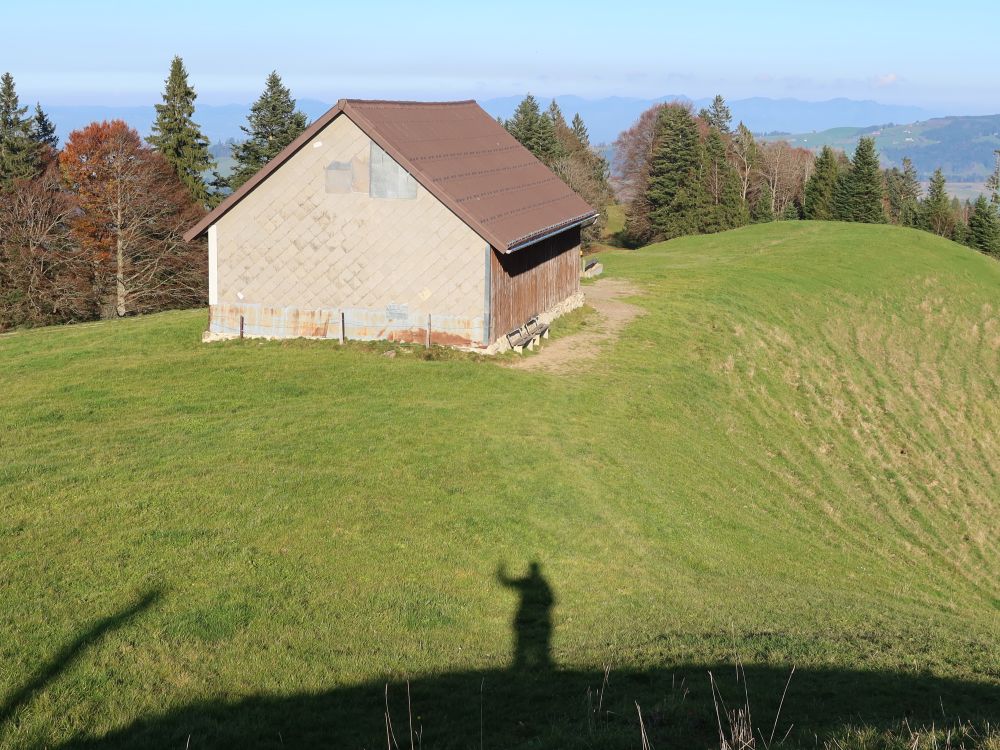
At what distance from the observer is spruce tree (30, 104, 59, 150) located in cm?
6888

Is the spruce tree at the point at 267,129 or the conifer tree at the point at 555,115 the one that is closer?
the spruce tree at the point at 267,129

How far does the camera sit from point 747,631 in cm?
1341

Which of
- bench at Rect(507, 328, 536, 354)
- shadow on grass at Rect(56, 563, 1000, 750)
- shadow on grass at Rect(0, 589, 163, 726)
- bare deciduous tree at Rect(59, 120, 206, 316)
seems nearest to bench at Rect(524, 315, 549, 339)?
bench at Rect(507, 328, 536, 354)

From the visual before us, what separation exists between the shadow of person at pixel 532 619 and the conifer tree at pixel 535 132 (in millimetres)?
72206

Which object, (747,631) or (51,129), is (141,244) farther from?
(747,631)

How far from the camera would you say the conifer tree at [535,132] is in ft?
284

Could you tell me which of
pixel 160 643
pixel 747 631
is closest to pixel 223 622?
pixel 160 643

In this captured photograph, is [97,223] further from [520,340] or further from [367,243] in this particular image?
[520,340]

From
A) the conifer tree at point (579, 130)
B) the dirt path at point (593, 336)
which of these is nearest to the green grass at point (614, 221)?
the conifer tree at point (579, 130)

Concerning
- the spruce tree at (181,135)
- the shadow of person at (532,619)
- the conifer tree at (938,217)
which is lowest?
the shadow of person at (532,619)

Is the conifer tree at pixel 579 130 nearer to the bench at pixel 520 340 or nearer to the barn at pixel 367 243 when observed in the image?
the bench at pixel 520 340

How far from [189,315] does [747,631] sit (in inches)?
1115

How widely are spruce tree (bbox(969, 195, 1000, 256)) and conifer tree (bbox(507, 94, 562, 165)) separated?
123 feet

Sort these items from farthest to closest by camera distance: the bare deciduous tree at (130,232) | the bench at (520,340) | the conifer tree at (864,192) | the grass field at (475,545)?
the conifer tree at (864,192)
the bare deciduous tree at (130,232)
the bench at (520,340)
the grass field at (475,545)
